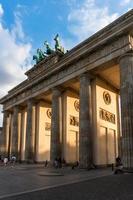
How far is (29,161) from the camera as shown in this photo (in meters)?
37.0

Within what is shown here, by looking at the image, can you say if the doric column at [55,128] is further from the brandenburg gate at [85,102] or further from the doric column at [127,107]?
the doric column at [127,107]

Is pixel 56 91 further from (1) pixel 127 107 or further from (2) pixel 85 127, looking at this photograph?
(1) pixel 127 107

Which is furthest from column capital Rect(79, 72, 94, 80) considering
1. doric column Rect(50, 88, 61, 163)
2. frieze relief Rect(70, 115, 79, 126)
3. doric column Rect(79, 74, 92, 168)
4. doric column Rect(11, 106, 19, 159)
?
doric column Rect(11, 106, 19, 159)

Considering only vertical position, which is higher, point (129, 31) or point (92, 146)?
point (129, 31)

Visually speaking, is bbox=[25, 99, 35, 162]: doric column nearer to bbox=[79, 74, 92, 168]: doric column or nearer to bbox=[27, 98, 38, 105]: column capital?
bbox=[27, 98, 38, 105]: column capital

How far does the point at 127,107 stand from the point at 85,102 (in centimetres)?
645

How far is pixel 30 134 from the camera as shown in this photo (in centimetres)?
3753

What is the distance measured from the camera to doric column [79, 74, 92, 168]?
26062 mm

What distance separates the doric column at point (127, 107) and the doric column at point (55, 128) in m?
11.3

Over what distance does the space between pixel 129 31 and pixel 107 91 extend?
36.4ft

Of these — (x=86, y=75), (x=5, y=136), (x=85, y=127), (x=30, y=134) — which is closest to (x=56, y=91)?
(x=86, y=75)

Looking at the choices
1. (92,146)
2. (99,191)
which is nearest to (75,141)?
(92,146)

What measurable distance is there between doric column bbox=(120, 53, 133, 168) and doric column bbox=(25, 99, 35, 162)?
19006 millimetres

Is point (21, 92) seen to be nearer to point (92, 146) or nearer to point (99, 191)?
point (92, 146)
